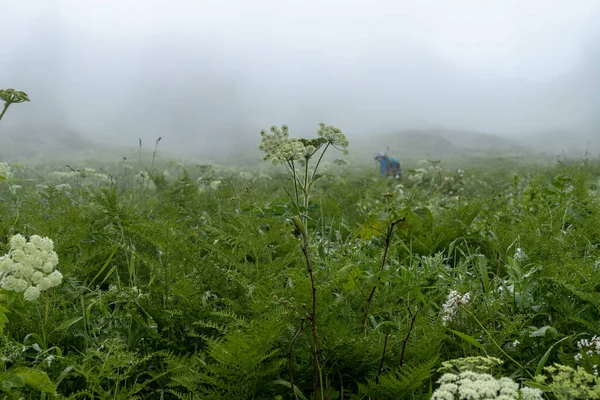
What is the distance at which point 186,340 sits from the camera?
235 cm

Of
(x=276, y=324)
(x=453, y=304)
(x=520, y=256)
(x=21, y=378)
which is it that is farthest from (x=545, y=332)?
(x=21, y=378)

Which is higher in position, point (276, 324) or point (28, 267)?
point (28, 267)

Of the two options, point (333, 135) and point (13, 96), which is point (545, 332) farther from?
point (13, 96)

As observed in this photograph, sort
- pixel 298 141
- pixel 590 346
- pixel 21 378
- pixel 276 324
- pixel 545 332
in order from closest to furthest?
pixel 21 378 < pixel 276 324 < pixel 590 346 < pixel 545 332 < pixel 298 141

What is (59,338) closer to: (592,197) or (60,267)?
(60,267)

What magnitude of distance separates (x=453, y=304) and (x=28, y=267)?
1846 millimetres

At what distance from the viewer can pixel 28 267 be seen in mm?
1495

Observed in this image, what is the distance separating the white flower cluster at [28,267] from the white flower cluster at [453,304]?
5.43 feet

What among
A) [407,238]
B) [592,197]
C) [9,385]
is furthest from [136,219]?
[592,197]

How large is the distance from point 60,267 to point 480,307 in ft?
6.96

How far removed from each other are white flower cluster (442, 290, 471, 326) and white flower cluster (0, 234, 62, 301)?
1656 mm

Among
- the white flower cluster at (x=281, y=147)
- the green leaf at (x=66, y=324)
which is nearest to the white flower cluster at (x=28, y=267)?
the green leaf at (x=66, y=324)

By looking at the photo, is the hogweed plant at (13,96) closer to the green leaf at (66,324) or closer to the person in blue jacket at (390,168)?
the green leaf at (66,324)

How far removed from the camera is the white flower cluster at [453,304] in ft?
7.85
